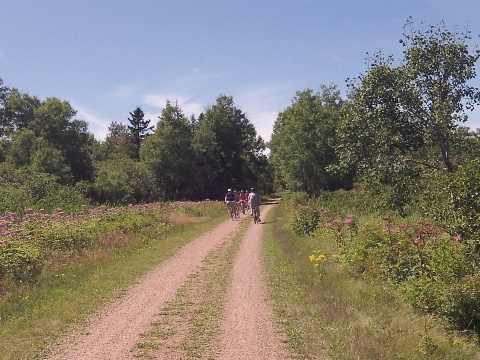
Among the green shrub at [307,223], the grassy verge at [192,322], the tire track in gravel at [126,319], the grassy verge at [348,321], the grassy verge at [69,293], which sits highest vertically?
the green shrub at [307,223]

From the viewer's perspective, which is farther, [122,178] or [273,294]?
[122,178]

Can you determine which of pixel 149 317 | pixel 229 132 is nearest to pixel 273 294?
pixel 149 317

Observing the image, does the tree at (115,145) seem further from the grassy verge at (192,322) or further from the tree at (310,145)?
the grassy verge at (192,322)

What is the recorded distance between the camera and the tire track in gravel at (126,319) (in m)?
6.27

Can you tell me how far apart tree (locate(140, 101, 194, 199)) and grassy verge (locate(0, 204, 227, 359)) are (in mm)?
44890

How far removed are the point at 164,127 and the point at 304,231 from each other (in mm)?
47058

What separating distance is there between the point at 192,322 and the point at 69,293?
11.9ft

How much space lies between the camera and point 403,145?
86.3 feet

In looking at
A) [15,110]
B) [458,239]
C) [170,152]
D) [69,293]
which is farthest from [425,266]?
[15,110]

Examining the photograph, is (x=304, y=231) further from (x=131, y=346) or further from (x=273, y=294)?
(x=131, y=346)

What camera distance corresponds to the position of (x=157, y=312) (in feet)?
27.3

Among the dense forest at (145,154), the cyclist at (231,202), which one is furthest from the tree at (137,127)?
the cyclist at (231,202)

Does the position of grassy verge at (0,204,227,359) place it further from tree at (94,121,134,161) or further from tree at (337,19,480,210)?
tree at (94,121,134,161)

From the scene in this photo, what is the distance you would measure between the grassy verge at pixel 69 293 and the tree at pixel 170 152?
44890 millimetres
